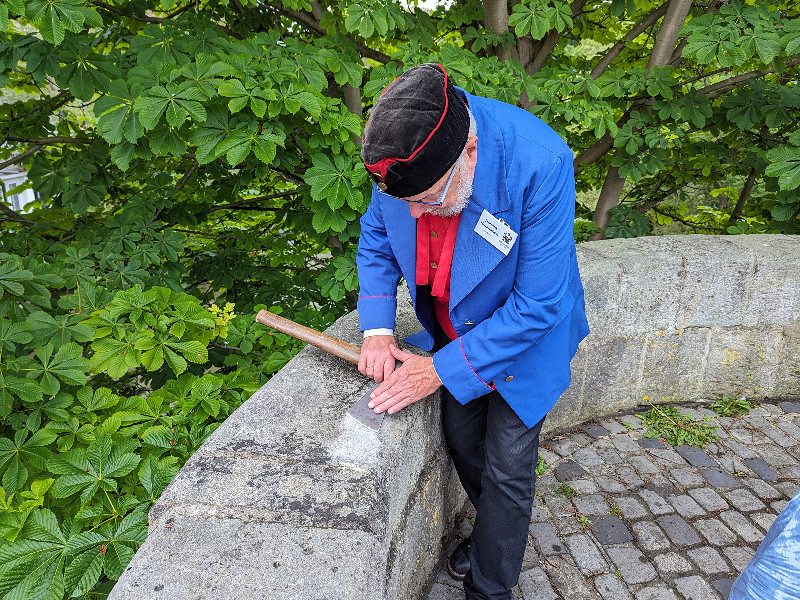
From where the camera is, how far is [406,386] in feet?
6.03

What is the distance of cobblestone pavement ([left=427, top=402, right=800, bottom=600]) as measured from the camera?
7.75 feet

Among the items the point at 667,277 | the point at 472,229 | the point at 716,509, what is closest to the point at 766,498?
the point at 716,509

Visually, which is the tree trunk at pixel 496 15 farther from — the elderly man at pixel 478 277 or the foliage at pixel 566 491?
the foliage at pixel 566 491

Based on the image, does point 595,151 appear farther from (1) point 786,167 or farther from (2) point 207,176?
(2) point 207,176

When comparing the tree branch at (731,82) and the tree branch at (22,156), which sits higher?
the tree branch at (731,82)

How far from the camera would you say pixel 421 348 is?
2.23 meters

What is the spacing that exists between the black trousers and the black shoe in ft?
0.52

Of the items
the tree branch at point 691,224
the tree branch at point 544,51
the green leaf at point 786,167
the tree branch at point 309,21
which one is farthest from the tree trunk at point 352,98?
the tree branch at point 691,224

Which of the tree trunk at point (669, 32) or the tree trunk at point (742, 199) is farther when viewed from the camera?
the tree trunk at point (742, 199)

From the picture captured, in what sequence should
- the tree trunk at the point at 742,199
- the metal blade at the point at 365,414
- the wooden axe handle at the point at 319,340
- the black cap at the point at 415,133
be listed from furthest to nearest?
the tree trunk at the point at 742,199 → the wooden axe handle at the point at 319,340 → the metal blade at the point at 365,414 → the black cap at the point at 415,133

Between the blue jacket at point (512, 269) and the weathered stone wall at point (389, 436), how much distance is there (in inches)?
12.7

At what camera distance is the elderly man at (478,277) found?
150cm

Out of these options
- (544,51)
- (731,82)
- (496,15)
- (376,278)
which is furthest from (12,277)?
(731,82)

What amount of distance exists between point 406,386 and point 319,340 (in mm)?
417
